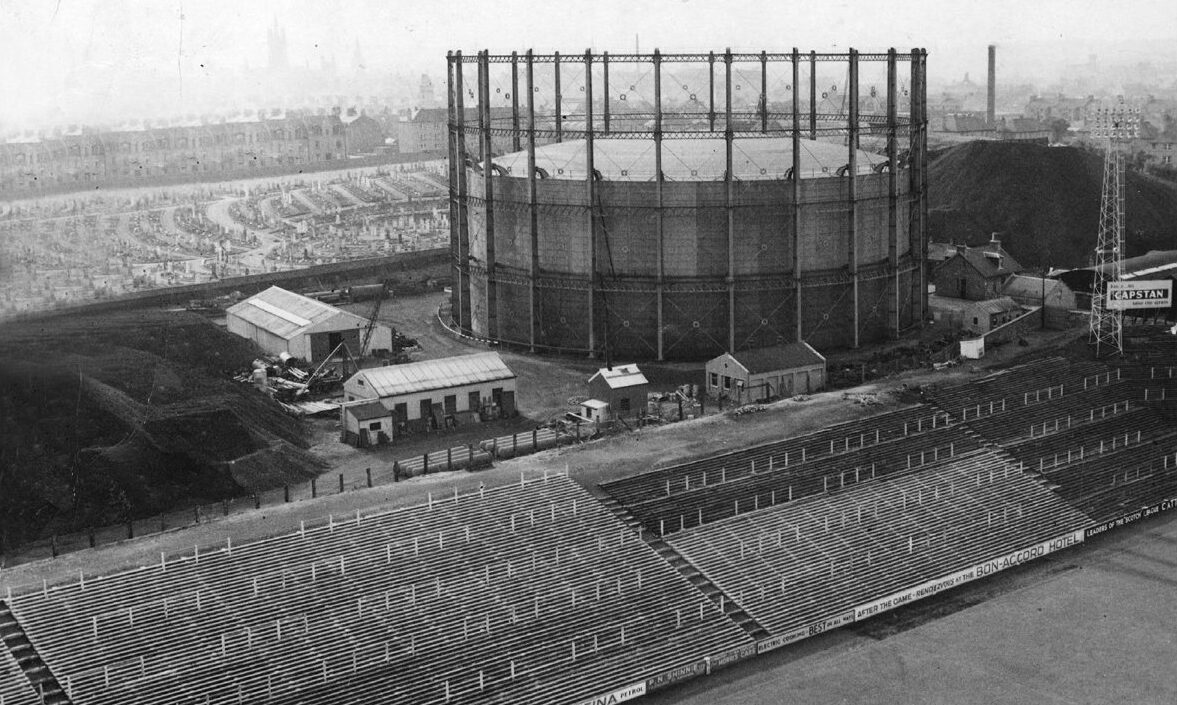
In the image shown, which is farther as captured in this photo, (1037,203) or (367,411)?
(1037,203)

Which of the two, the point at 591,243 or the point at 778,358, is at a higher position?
the point at 591,243

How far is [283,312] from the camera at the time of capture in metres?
71.9

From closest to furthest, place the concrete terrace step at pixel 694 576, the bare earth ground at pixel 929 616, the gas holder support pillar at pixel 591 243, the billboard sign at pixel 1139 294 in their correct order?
the bare earth ground at pixel 929 616 → the concrete terrace step at pixel 694 576 → the gas holder support pillar at pixel 591 243 → the billboard sign at pixel 1139 294

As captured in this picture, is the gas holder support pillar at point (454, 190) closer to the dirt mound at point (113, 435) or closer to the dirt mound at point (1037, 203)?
the dirt mound at point (113, 435)

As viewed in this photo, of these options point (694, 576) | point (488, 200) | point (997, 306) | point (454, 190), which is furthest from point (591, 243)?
point (694, 576)

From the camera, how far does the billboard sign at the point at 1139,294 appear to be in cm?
6725

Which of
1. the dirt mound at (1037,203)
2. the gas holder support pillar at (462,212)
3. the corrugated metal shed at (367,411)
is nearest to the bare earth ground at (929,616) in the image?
the corrugated metal shed at (367,411)

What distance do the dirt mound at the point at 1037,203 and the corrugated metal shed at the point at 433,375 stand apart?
55.0 meters

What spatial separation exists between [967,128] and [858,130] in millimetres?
124409

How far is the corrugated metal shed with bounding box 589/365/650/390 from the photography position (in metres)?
58.3

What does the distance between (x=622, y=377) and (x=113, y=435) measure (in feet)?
68.9

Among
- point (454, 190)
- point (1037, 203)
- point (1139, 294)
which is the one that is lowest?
point (1139, 294)

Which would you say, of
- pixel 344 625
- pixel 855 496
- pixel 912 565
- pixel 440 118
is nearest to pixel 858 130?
pixel 855 496

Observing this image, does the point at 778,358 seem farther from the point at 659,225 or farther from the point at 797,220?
the point at 659,225
